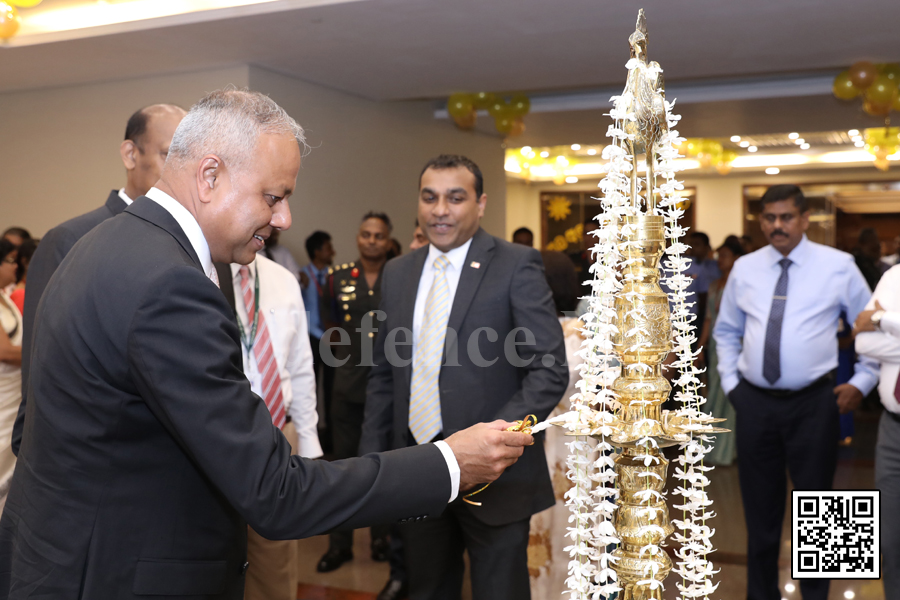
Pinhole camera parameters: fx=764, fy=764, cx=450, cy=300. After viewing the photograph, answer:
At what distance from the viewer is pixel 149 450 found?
49.1 inches

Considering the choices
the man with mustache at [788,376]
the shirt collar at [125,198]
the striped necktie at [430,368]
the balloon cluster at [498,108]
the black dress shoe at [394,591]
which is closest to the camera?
the shirt collar at [125,198]

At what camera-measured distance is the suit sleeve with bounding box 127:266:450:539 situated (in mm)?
1149

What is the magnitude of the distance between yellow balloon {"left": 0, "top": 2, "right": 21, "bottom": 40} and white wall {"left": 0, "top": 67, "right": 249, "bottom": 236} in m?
1.44

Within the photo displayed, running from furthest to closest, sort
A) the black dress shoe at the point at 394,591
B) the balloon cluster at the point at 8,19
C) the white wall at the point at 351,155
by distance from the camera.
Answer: the white wall at the point at 351,155 → the balloon cluster at the point at 8,19 → the black dress shoe at the point at 394,591

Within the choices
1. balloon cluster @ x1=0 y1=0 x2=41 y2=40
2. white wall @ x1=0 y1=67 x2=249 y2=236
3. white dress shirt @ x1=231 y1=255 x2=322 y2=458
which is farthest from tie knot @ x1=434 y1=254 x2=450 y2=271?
white wall @ x1=0 y1=67 x2=249 y2=236

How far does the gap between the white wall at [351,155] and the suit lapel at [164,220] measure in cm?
522

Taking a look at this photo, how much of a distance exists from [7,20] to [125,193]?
12.3 feet

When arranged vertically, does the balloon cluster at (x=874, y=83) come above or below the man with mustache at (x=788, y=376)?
above

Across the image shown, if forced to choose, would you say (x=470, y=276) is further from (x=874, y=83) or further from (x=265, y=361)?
(x=874, y=83)

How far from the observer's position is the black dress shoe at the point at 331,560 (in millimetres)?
3900

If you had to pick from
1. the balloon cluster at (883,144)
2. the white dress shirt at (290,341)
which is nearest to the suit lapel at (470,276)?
the white dress shirt at (290,341)

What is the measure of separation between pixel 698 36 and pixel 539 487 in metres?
4.11

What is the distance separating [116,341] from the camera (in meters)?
1.17

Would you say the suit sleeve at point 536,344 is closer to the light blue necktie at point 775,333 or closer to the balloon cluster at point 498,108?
the light blue necktie at point 775,333
